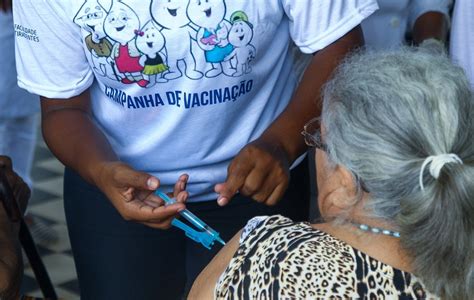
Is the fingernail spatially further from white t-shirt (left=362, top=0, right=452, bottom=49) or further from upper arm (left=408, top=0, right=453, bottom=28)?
upper arm (left=408, top=0, right=453, bottom=28)

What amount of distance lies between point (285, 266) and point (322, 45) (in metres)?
0.77

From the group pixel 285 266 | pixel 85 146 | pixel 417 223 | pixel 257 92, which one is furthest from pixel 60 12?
pixel 417 223

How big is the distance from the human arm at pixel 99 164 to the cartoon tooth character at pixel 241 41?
34 centimetres

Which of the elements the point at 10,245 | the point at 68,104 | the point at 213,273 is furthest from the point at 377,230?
the point at 10,245

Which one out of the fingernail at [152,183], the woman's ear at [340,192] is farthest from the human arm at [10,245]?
the woman's ear at [340,192]

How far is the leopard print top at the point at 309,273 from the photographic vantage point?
1.77 m

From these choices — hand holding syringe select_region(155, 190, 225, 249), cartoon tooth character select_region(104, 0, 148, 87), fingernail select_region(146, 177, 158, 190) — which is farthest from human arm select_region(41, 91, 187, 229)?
cartoon tooth character select_region(104, 0, 148, 87)

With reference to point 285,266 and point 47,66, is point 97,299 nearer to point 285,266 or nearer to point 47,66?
point 47,66

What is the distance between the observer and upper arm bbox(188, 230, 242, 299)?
6.57 ft

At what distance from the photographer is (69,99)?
249 centimetres

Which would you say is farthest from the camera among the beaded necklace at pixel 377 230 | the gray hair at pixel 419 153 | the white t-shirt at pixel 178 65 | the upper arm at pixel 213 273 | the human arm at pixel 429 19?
the human arm at pixel 429 19

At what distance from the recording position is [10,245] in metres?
2.70

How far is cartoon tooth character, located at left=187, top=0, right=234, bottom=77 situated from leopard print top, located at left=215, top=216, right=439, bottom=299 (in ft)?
1.86

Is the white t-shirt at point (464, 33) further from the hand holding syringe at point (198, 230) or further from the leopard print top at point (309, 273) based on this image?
the leopard print top at point (309, 273)
